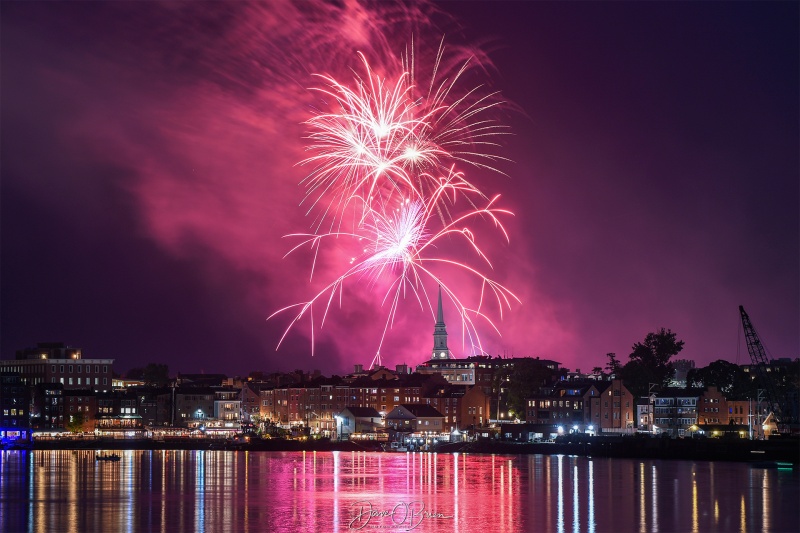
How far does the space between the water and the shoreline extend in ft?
26.2

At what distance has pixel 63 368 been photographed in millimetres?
154500

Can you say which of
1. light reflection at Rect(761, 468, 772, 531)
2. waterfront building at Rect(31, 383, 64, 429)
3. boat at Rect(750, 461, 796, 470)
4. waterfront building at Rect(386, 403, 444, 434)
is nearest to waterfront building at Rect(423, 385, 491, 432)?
waterfront building at Rect(386, 403, 444, 434)

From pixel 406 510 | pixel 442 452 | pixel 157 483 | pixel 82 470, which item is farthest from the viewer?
pixel 442 452

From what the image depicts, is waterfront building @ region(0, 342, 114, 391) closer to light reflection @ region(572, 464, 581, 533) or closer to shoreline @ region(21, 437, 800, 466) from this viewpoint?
shoreline @ region(21, 437, 800, 466)

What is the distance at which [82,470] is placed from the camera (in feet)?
261

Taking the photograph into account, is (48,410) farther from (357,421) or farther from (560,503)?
(560,503)

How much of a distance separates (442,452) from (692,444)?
89.3 ft

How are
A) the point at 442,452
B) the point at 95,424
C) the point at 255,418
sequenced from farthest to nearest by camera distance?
the point at 255,418
the point at 95,424
the point at 442,452

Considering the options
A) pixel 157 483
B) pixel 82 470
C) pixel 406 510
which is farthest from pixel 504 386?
pixel 406 510

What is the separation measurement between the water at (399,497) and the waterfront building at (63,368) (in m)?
69.6

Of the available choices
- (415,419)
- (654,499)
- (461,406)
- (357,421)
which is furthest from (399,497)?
(461,406)

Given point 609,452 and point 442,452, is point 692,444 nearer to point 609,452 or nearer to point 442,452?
point 609,452

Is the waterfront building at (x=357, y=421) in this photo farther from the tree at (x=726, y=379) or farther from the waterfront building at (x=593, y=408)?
the tree at (x=726, y=379)

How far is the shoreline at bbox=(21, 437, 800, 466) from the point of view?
92669 millimetres
